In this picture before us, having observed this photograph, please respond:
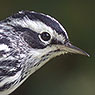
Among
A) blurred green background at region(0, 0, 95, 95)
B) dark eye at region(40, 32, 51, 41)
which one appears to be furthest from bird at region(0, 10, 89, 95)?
blurred green background at region(0, 0, 95, 95)

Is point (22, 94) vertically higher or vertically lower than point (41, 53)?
higher

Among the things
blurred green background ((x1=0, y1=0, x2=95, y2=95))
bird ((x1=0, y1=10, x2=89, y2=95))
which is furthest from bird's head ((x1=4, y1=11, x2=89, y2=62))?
blurred green background ((x1=0, y1=0, x2=95, y2=95))

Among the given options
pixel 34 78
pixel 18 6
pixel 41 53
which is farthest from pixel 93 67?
pixel 41 53

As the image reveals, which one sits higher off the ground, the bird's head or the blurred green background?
the blurred green background

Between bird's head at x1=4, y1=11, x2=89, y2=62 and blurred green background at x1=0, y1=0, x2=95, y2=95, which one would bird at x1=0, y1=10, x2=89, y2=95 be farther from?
blurred green background at x1=0, y1=0, x2=95, y2=95

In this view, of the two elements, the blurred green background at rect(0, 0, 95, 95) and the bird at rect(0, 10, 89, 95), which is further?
the blurred green background at rect(0, 0, 95, 95)

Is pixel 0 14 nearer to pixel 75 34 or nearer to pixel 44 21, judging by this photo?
pixel 75 34
